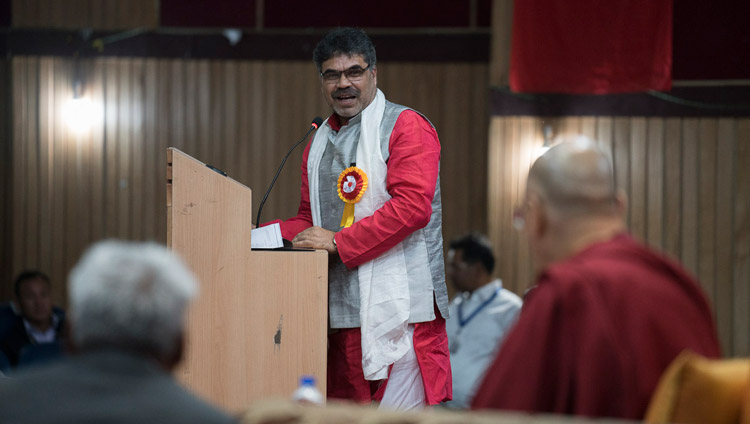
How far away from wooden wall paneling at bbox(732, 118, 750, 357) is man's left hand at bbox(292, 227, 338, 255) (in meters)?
4.05

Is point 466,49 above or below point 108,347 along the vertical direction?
above

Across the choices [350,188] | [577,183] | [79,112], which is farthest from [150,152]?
[577,183]

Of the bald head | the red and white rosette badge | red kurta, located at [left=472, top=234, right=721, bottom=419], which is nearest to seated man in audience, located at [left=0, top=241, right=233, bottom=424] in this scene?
red kurta, located at [left=472, top=234, right=721, bottom=419]

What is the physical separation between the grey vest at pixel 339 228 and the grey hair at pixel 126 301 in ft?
5.06

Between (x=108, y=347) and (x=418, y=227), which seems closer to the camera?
(x=108, y=347)

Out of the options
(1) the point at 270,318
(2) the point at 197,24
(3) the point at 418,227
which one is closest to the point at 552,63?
(2) the point at 197,24

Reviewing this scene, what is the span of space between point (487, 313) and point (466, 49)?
2.39 m

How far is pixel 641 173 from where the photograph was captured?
19.1 feet

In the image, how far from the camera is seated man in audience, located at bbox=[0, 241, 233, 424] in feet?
3.39

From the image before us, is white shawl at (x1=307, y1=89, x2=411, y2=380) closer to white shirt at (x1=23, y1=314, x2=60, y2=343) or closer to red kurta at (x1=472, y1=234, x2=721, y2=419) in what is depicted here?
red kurta at (x1=472, y1=234, x2=721, y2=419)

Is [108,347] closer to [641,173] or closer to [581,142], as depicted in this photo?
[581,142]

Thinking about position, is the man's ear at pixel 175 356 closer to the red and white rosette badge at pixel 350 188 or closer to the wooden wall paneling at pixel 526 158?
the red and white rosette badge at pixel 350 188

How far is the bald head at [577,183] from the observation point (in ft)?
5.31

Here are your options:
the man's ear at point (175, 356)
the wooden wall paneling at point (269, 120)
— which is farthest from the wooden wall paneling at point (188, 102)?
the man's ear at point (175, 356)
